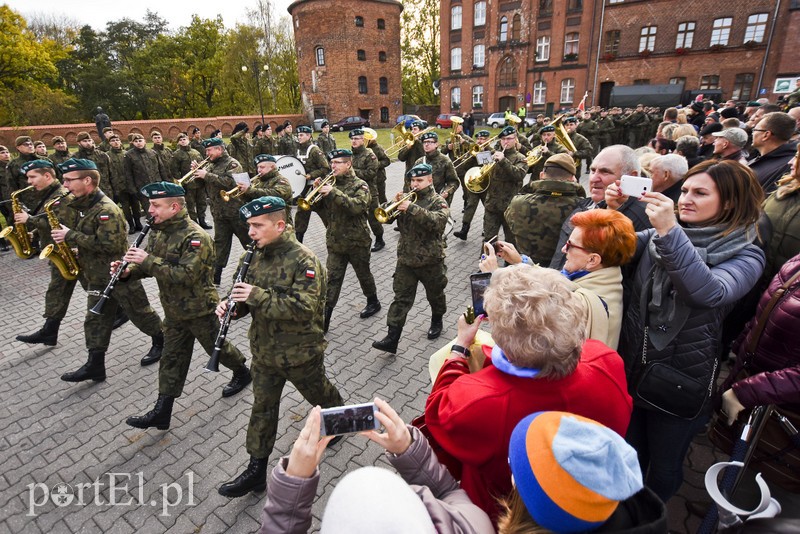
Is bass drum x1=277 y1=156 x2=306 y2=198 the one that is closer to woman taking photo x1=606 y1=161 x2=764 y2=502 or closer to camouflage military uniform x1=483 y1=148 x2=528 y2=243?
camouflage military uniform x1=483 y1=148 x2=528 y2=243

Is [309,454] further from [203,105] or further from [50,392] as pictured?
[203,105]

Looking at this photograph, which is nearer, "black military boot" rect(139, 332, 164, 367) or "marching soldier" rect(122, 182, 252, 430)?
"marching soldier" rect(122, 182, 252, 430)

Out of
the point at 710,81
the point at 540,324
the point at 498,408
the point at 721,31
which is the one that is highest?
the point at 721,31

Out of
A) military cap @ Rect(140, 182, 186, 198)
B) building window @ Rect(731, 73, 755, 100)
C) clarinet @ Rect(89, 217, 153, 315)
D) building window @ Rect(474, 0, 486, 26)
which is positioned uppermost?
building window @ Rect(474, 0, 486, 26)

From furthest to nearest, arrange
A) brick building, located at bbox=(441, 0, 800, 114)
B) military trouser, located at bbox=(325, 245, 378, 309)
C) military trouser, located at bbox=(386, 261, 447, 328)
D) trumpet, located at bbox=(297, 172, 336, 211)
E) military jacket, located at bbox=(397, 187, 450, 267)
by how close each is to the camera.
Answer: brick building, located at bbox=(441, 0, 800, 114) < trumpet, located at bbox=(297, 172, 336, 211) < military trouser, located at bbox=(325, 245, 378, 309) < military trouser, located at bbox=(386, 261, 447, 328) < military jacket, located at bbox=(397, 187, 450, 267)

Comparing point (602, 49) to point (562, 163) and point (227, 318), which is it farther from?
point (227, 318)

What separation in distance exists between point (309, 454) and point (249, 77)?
4611 centimetres

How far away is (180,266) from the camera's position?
13.0 ft

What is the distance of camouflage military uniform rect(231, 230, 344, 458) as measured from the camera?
3371 millimetres

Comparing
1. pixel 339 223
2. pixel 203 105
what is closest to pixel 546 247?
pixel 339 223

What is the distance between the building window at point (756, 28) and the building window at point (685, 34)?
3442 millimetres

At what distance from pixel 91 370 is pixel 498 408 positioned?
5241 mm

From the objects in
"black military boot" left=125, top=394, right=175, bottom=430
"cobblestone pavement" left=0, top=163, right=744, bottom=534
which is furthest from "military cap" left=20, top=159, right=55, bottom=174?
"black military boot" left=125, top=394, right=175, bottom=430

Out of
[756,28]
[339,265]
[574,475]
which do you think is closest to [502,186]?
[339,265]
